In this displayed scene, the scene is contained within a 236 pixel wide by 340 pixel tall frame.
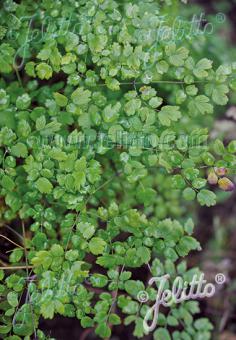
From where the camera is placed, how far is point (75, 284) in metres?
1.15

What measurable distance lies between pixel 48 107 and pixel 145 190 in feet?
1.21

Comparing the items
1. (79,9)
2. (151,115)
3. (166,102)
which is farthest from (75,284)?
(166,102)

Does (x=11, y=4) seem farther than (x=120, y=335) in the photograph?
No

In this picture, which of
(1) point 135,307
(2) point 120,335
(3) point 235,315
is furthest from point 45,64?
(3) point 235,315

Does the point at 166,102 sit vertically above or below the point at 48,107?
below

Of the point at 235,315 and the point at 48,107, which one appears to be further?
the point at 235,315

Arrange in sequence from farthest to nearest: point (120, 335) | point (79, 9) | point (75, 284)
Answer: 1. point (120, 335)
2. point (79, 9)
3. point (75, 284)

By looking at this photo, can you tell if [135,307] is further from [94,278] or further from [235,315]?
[235,315]

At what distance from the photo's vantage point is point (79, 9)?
127 cm

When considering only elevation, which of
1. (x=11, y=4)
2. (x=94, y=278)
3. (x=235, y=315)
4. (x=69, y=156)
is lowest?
(x=235, y=315)

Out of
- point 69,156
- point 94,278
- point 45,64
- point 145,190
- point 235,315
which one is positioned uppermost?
point 45,64

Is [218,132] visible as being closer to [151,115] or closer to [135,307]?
[151,115]

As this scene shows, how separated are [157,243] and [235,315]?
888 mm

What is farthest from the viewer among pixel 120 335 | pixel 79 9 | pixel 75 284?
pixel 120 335
